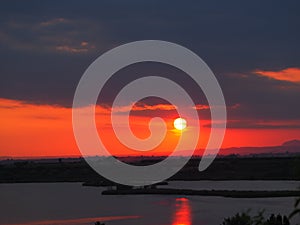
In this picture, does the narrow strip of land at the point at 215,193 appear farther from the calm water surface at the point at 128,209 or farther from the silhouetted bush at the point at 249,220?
the silhouetted bush at the point at 249,220

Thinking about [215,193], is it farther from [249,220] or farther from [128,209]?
[249,220]

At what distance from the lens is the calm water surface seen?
1939 inches

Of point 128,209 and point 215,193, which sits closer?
point 128,209

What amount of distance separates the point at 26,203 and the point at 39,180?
49.4 m

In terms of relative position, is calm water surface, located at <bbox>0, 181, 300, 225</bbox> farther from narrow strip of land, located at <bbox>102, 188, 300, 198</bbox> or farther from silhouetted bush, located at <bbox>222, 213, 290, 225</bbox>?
silhouetted bush, located at <bbox>222, 213, 290, 225</bbox>

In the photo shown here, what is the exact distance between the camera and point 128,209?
57.8 m

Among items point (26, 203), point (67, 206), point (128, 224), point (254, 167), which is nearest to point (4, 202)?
point (26, 203)

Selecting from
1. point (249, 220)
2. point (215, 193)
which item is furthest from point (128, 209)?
point (249, 220)

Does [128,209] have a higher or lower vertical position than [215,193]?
lower

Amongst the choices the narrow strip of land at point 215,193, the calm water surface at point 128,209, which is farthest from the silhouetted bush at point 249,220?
the narrow strip of land at point 215,193

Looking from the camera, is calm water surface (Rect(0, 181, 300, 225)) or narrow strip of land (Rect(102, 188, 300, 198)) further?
narrow strip of land (Rect(102, 188, 300, 198))

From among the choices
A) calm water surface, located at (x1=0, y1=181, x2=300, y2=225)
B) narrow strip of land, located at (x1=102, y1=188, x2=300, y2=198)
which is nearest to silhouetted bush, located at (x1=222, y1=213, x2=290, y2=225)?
calm water surface, located at (x1=0, y1=181, x2=300, y2=225)

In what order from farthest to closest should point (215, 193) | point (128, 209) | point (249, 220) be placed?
point (215, 193)
point (128, 209)
point (249, 220)

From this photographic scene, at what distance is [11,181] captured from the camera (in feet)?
383
